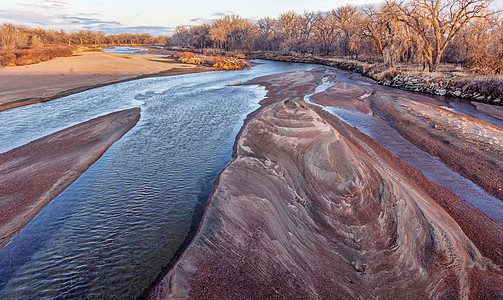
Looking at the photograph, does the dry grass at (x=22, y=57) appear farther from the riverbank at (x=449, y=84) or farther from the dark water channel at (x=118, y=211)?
the riverbank at (x=449, y=84)

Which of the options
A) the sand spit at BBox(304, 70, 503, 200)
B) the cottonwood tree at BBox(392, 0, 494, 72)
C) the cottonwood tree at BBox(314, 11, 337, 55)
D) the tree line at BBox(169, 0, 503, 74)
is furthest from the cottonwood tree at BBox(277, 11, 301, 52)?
the sand spit at BBox(304, 70, 503, 200)

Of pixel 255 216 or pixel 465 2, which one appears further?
pixel 465 2

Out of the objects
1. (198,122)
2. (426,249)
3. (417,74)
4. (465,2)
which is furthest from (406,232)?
(465,2)

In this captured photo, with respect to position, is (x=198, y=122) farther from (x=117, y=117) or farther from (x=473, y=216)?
(x=473, y=216)

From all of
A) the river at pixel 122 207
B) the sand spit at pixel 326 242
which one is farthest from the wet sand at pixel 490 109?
the sand spit at pixel 326 242

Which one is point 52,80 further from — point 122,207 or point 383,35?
point 383,35

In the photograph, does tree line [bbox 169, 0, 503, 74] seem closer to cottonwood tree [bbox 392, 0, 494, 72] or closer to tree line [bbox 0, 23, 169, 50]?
cottonwood tree [bbox 392, 0, 494, 72]
